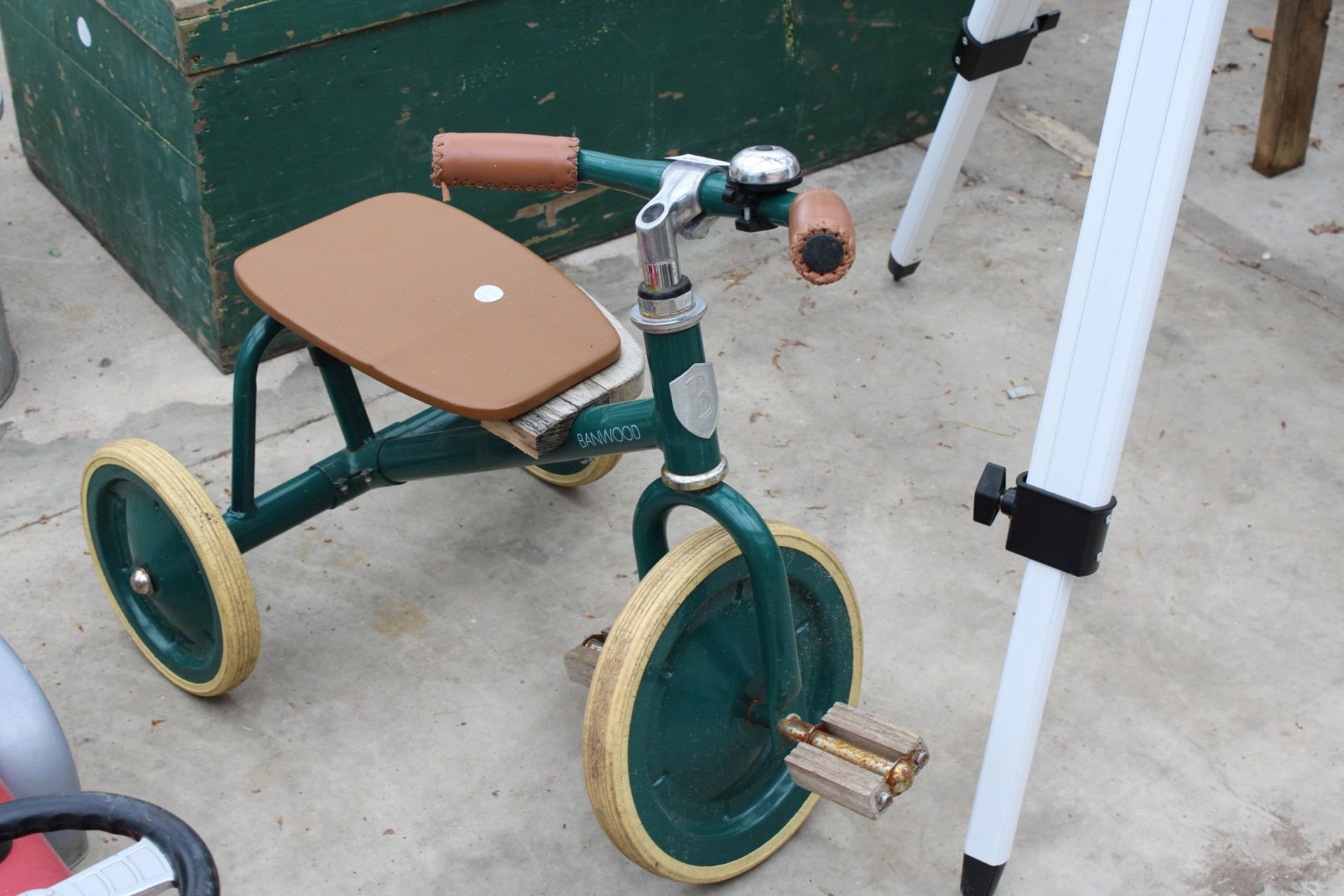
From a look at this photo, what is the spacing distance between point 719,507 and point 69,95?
7.28 ft

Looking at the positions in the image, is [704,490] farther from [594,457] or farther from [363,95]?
[363,95]

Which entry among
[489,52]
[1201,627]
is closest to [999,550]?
[1201,627]

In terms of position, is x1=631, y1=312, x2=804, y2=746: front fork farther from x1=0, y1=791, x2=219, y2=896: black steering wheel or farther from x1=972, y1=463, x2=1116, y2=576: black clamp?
x1=0, y1=791, x2=219, y2=896: black steering wheel

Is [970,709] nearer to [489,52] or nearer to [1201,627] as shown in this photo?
[1201,627]

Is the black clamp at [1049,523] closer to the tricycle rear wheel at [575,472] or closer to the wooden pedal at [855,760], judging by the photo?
the wooden pedal at [855,760]

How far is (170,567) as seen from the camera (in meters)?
2.21

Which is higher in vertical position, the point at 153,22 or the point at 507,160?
the point at 507,160

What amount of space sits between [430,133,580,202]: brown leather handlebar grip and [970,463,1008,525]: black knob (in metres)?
0.63

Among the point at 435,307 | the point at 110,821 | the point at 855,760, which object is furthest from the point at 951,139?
the point at 110,821

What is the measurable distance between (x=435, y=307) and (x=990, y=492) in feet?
2.81

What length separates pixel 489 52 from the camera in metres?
3.04

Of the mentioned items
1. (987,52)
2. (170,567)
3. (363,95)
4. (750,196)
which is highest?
(750,196)

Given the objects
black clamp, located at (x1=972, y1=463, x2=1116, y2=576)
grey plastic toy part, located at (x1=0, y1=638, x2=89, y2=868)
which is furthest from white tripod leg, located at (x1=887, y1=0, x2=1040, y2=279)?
grey plastic toy part, located at (x1=0, y1=638, x2=89, y2=868)

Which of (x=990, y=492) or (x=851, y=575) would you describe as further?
(x=851, y=575)
